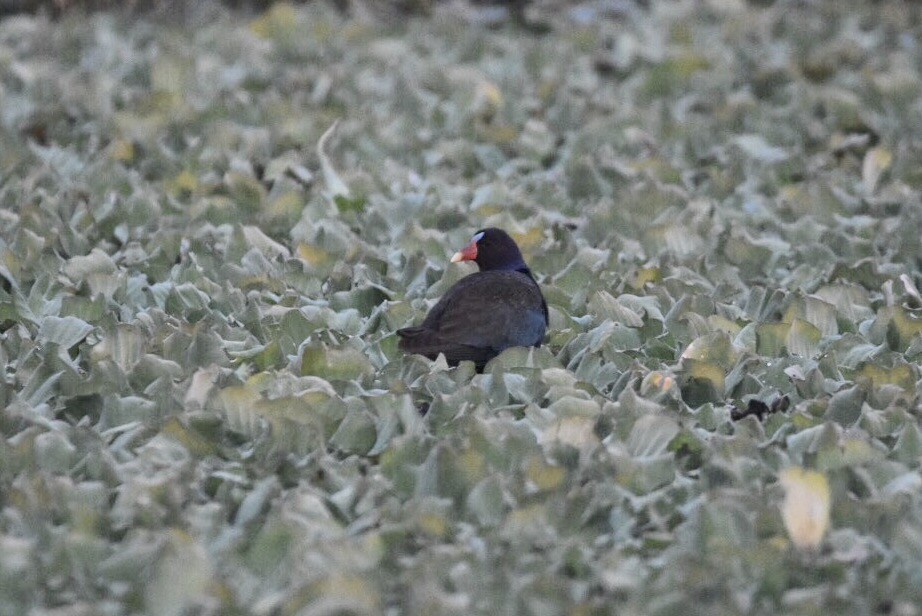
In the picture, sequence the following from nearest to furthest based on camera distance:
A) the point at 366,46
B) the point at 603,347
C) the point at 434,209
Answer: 1. the point at 603,347
2. the point at 434,209
3. the point at 366,46

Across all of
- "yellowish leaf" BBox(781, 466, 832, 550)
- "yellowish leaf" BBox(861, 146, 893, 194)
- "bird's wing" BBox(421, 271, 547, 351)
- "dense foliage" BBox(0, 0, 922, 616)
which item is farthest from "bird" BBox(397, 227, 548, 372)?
"yellowish leaf" BBox(861, 146, 893, 194)

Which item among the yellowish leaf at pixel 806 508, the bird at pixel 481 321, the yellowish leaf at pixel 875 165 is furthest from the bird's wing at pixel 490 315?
the yellowish leaf at pixel 875 165

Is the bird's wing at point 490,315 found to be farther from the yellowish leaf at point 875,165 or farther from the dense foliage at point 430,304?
the yellowish leaf at point 875,165

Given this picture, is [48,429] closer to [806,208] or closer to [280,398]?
[280,398]

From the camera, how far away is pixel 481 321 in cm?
441

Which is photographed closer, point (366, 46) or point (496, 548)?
point (496, 548)

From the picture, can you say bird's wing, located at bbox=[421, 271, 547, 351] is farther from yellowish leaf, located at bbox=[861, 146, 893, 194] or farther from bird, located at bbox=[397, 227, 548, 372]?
yellowish leaf, located at bbox=[861, 146, 893, 194]

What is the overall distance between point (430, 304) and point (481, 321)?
423 mm

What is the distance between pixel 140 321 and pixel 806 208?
8.51 ft

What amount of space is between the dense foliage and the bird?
11 centimetres

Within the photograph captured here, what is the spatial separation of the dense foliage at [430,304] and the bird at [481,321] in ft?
0.35

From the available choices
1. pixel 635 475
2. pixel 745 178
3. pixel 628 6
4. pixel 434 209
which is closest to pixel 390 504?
pixel 635 475

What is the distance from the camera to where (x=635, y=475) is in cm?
343

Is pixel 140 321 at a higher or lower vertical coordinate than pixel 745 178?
higher
